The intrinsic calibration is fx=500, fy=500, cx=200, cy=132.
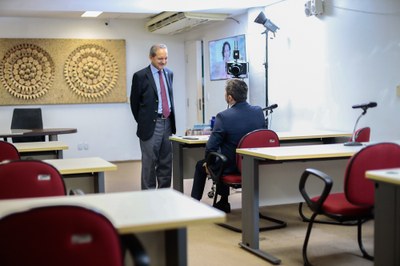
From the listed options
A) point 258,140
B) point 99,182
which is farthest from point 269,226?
point 99,182

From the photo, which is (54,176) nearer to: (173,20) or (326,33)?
(326,33)

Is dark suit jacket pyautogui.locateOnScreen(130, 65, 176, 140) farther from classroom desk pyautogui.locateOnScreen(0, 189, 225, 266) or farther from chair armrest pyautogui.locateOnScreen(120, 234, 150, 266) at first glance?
chair armrest pyautogui.locateOnScreen(120, 234, 150, 266)

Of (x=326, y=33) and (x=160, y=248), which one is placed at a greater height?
(x=326, y=33)

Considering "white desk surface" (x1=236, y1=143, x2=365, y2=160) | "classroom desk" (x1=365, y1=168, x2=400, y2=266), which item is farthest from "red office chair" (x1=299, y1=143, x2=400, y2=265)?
"classroom desk" (x1=365, y1=168, x2=400, y2=266)

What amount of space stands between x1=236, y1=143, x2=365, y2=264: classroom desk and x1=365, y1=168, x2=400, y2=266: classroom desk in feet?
2.97

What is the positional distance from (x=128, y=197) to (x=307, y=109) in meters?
4.25

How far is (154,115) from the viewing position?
4.94 metres

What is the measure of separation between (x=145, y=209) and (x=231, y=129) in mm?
2496

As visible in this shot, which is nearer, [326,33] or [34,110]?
[326,33]

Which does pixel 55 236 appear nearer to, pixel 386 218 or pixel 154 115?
pixel 386 218

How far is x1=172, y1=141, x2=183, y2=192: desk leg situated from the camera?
4.92 m

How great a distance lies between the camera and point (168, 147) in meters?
5.08

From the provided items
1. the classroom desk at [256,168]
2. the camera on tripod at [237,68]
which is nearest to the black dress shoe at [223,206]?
the classroom desk at [256,168]

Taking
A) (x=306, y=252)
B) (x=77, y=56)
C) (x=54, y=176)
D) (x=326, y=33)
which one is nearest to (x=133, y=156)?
(x=77, y=56)
